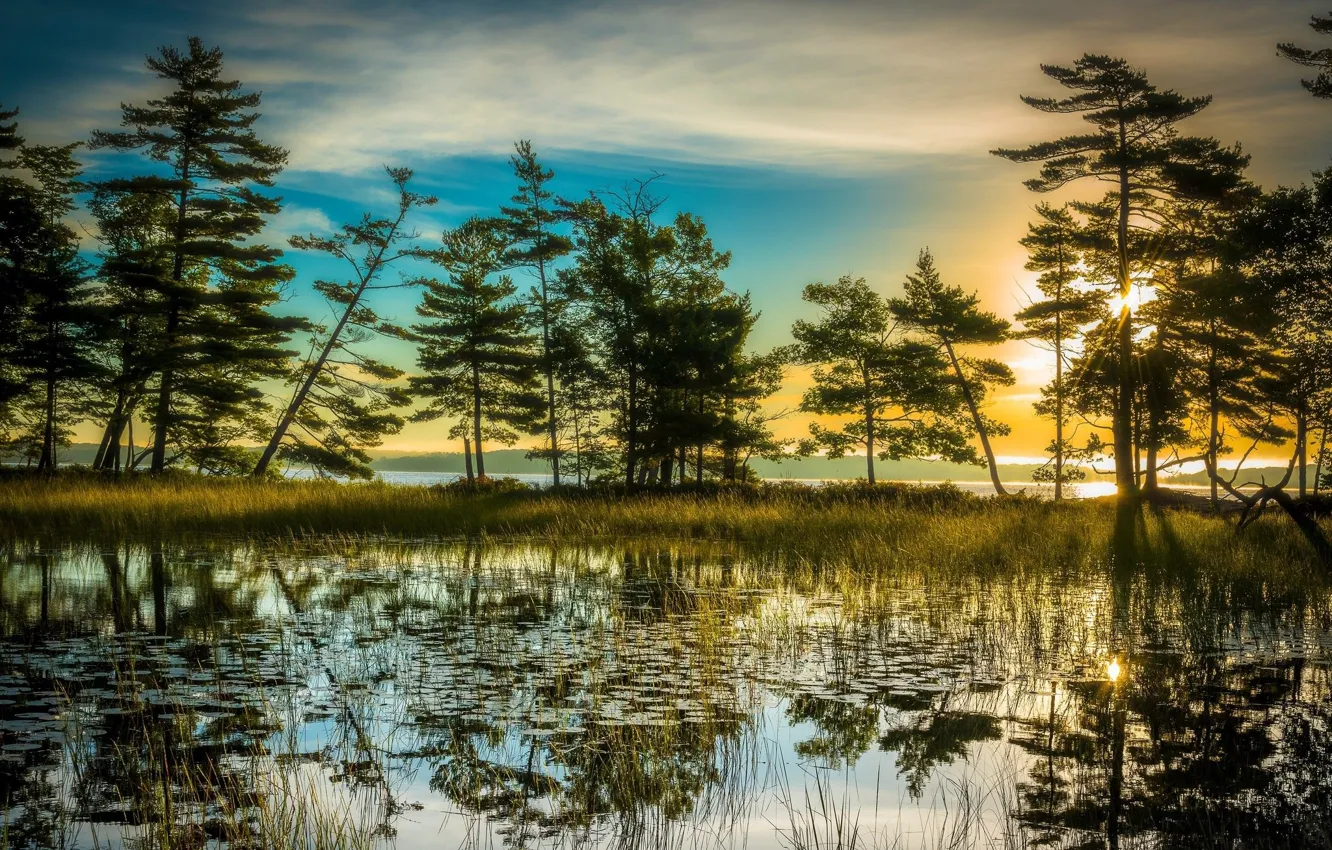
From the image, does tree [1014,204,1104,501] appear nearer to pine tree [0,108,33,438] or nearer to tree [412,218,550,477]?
tree [412,218,550,477]

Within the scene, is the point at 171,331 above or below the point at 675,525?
above

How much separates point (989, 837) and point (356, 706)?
13.0 feet

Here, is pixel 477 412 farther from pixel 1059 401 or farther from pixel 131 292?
pixel 1059 401

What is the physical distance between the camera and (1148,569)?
13914 mm

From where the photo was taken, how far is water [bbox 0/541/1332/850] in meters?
4.18

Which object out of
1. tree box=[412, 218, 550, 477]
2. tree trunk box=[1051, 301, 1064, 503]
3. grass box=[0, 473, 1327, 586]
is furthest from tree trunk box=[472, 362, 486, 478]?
tree trunk box=[1051, 301, 1064, 503]

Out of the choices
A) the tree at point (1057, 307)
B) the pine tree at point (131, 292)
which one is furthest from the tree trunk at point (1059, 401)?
the pine tree at point (131, 292)

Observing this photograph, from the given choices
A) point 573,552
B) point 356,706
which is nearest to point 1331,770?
point 356,706

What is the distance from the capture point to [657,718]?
5.67 meters

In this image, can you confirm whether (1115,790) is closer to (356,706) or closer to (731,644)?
(731,644)

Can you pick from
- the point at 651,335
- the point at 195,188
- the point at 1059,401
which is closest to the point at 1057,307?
the point at 1059,401

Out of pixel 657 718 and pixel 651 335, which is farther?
pixel 651 335

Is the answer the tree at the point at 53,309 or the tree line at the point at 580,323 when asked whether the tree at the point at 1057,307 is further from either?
the tree at the point at 53,309

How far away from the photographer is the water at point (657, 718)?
4.18m
